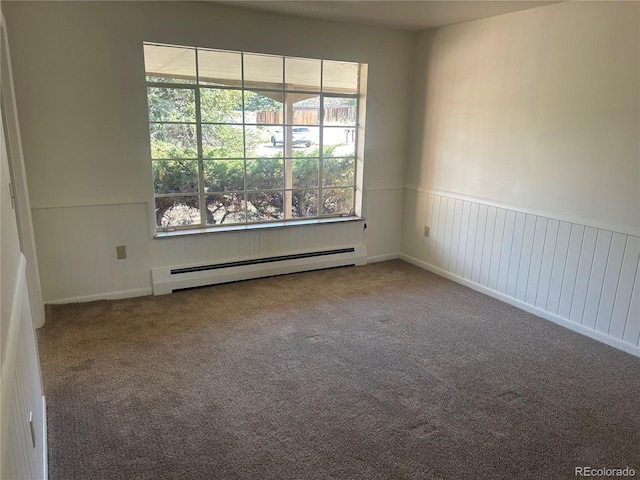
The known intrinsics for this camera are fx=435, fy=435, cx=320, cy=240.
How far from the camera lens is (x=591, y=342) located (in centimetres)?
303

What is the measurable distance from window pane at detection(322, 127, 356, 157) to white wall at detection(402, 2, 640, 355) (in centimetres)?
68

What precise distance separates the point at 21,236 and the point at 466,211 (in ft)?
11.7

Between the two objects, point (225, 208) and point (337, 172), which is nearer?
point (225, 208)

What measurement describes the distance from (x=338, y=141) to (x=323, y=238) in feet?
3.23

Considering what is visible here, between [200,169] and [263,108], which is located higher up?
[263,108]

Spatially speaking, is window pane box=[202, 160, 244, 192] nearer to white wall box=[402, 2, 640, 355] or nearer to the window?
the window

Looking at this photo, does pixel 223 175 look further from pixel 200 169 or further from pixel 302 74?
pixel 302 74

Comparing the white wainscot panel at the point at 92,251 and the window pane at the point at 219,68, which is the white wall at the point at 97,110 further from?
the window pane at the point at 219,68

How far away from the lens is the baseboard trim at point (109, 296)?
341 centimetres

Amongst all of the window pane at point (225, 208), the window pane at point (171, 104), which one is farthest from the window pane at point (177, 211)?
the window pane at point (171, 104)

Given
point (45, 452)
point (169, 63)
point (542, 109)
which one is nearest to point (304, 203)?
point (169, 63)

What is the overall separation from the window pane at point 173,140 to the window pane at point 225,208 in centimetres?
43

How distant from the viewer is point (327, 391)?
240 cm

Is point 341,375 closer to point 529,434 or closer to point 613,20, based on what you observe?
point 529,434
